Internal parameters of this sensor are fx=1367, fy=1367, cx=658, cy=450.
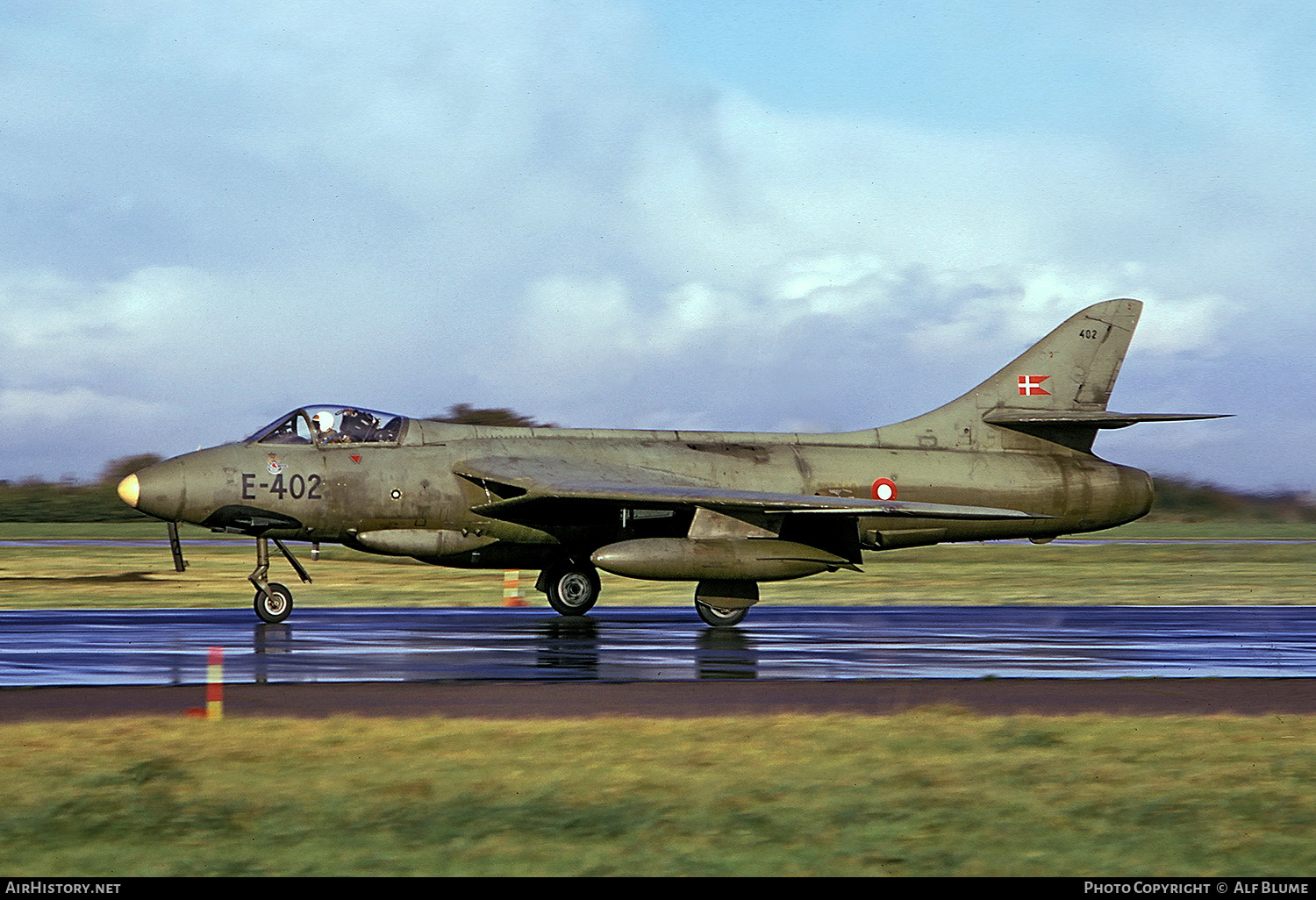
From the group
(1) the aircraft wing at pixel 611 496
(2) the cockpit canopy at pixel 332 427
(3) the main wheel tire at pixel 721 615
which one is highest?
(2) the cockpit canopy at pixel 332 427

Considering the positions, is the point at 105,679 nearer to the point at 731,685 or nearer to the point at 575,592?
the point at 731,685

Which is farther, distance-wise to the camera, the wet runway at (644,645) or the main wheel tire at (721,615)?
the main wheel tire at (721,615)

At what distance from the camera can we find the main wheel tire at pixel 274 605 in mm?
19000

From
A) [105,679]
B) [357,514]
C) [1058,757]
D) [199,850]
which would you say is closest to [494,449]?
[357,514]

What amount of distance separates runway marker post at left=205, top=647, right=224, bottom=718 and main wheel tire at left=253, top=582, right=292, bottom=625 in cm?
396

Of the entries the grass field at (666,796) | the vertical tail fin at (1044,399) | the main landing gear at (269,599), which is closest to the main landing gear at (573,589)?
the main landing gear at (269,599)

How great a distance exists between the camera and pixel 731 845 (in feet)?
21.3

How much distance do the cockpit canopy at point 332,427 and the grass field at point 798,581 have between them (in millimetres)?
4765

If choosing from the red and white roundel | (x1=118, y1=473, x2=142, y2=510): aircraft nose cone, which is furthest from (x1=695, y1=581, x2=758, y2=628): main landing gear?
(x1=118, y1=473, x2=142, y2=510): aircraft nose cone

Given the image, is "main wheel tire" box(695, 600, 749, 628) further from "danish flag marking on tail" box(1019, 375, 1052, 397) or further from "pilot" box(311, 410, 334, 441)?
"danish flag marking on tail" box(1019, 375, 1052, 397)

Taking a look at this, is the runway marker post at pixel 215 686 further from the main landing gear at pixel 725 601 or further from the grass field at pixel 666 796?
the main landing gear at pixel 725 601

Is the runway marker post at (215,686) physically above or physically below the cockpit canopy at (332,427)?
below

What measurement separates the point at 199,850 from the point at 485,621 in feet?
43.9

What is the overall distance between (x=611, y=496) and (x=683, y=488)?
1.29 meters
